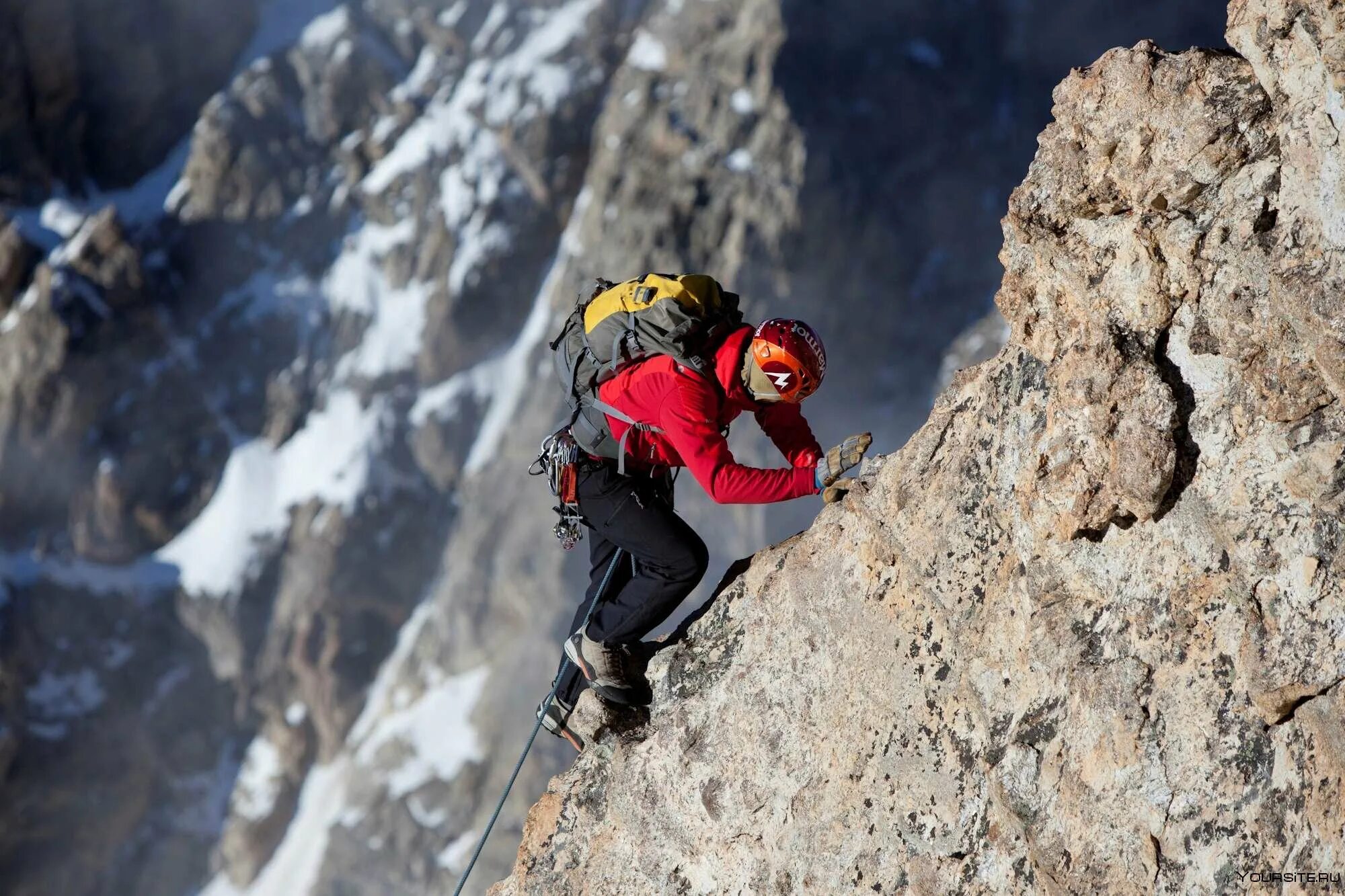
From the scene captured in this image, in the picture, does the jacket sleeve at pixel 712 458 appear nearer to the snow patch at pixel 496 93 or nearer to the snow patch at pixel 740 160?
the snow patch at pixel 740 160

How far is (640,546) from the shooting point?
7.30 meters

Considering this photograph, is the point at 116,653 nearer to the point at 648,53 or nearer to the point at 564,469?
the point at 648,53

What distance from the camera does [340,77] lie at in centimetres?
8412

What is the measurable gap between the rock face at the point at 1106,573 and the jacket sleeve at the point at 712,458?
36cm

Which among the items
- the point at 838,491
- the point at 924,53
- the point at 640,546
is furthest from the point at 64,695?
the point at 838,491

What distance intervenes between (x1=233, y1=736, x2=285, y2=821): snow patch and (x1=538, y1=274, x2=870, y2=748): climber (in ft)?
241

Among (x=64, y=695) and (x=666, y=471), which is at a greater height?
(x=666, y=471)

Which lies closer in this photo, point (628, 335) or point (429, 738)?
point (628, 335)

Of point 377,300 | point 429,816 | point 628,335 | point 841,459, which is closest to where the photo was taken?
point 841,459

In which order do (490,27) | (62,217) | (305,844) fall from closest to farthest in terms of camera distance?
(305,844) → (62,217) → (490,27)

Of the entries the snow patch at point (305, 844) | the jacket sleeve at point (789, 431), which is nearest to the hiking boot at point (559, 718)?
the jacket sleeve at point (789, 431)

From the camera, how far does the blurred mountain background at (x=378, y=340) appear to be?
2844 inches

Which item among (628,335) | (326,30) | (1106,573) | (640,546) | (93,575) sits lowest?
(93,575)

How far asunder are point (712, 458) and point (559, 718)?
254 cm
